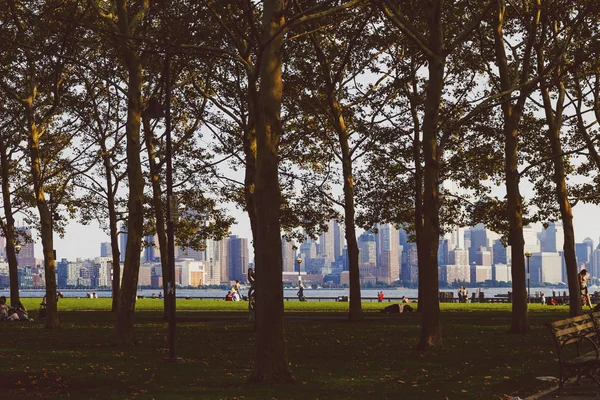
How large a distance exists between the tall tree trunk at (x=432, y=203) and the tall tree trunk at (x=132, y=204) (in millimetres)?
7038

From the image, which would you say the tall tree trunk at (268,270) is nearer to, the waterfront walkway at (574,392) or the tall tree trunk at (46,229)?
the waterfront walkway at (574,392)

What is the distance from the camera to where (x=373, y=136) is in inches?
1485

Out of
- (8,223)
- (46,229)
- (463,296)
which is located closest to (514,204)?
(46,229)

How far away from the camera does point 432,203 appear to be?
67.4ft

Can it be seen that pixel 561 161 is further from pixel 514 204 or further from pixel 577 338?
pixel 577 338

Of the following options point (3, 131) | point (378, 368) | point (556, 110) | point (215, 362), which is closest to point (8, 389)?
point (215, 362)

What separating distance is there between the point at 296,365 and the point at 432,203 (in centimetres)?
521

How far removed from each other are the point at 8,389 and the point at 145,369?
3177 millimetres

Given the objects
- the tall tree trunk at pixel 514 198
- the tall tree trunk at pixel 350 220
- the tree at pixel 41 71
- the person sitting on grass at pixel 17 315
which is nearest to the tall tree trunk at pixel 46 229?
the tree at pixel 41 71

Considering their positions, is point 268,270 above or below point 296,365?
above

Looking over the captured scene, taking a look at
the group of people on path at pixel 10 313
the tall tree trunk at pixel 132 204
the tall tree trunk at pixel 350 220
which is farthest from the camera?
the group of people on path at pixel 10 313

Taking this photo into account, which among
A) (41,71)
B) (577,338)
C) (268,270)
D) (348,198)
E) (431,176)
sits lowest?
(577,338)

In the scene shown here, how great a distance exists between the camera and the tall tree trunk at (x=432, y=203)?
20.4 metres

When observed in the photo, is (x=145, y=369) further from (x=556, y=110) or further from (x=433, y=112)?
(x=556, y=110)
